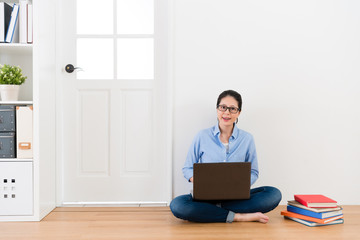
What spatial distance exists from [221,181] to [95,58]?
53.4 inches

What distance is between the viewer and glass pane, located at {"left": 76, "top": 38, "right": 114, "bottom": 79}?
2836 millimetres

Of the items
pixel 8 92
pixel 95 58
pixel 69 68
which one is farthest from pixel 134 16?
pixel 8 92

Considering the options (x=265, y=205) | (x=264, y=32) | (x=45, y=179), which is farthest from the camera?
(x=264, y=32)

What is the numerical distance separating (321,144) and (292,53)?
0.71 m

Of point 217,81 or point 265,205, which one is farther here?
point 217,81

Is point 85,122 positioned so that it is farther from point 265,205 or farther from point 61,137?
point 265,205

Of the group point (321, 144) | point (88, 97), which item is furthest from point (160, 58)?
point (321, 144)

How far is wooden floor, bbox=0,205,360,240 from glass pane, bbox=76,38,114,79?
101 cm

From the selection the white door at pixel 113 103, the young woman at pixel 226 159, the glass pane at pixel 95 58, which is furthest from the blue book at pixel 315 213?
the glass pane at pixel 95 58

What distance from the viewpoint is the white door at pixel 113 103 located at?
2.83 meters

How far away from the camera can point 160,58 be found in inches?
112

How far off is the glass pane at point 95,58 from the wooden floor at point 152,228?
101 cm

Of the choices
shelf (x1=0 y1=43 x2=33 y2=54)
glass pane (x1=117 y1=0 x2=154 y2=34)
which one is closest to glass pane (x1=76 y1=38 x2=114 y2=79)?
glass pane (x1=117 y1=0 x2=154 y2=34)

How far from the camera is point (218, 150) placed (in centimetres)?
253
